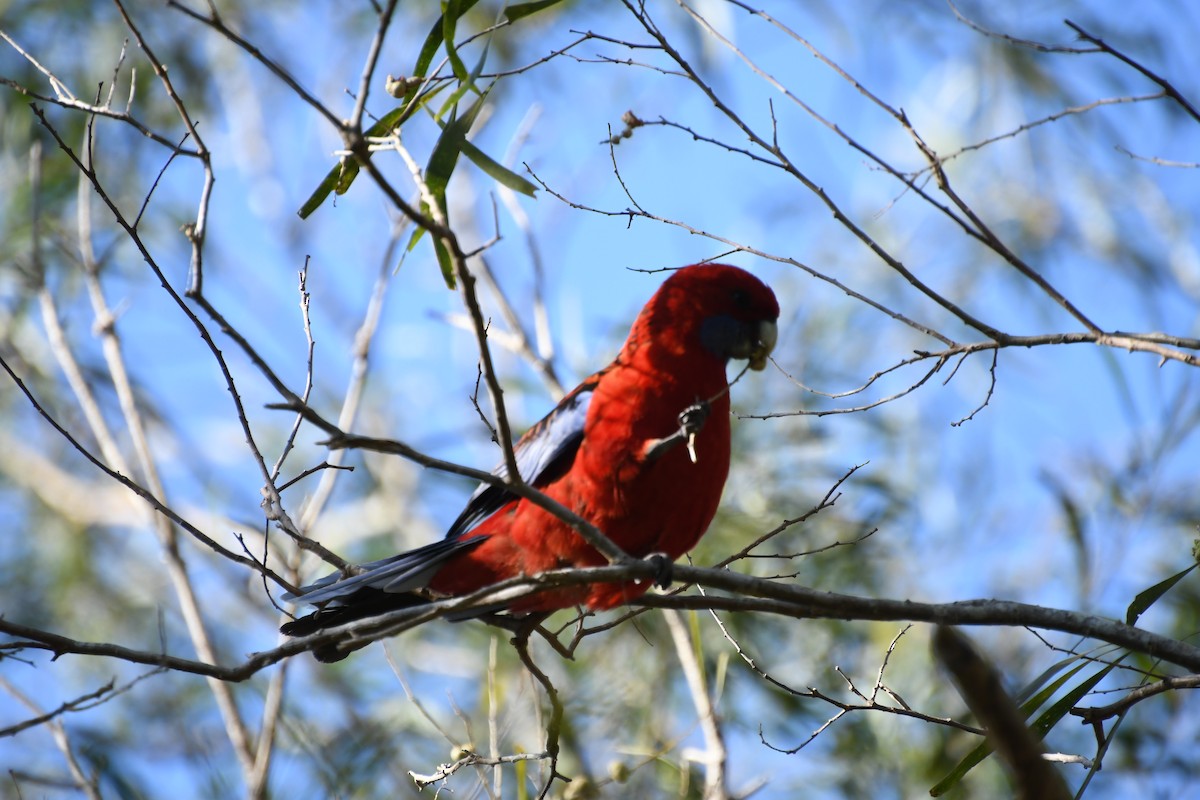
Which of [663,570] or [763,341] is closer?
[663,570]

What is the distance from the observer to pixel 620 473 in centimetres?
307

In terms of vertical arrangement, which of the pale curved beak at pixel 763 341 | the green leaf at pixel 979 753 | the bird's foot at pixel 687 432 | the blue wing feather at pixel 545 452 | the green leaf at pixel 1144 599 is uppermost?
the pale curved beak at pixel 763 341

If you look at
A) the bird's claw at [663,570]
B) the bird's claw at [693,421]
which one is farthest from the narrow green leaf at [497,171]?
the bird's claw at [663,570]

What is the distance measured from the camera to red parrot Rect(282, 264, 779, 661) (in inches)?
121

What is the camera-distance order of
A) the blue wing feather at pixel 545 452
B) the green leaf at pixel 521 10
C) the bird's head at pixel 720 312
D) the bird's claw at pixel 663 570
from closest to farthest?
1. the bird's claw at pixel 663 570
2. the green leaf at pixel 521 10
3. the blue wing feather at pixel 545 452
4. the bird's head at pixel 720 312

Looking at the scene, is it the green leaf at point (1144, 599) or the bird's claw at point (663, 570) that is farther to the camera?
the green leaf at point (1144, 599)

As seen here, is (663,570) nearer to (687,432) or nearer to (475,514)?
(687,432)

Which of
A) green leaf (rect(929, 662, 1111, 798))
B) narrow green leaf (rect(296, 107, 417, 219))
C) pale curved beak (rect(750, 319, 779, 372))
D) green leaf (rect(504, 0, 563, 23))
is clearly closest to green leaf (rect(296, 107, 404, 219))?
narrow green leaf (rect(296, 107, 417, 219))

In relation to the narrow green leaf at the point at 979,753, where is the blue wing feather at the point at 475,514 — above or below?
above

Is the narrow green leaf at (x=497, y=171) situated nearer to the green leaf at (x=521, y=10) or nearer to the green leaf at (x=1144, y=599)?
the green leaf at (x=521, y=10)

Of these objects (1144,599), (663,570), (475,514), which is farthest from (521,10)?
(1144,599)

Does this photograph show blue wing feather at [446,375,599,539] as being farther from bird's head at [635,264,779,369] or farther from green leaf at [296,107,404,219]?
green leaf at [296,107,404,219]

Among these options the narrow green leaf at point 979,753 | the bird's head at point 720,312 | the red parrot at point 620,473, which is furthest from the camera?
the bird's head at point 720,312

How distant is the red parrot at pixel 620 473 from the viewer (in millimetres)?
3064
